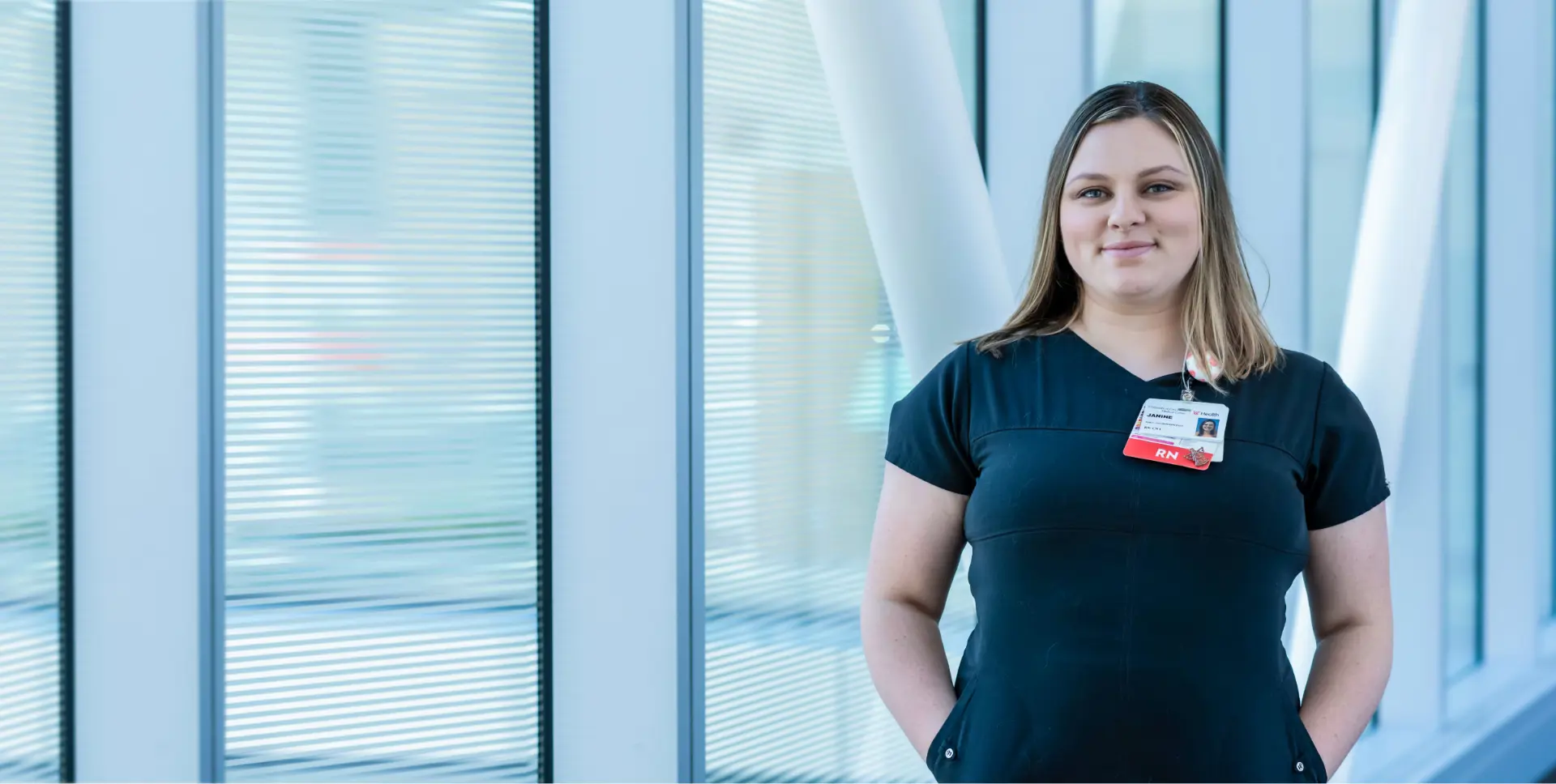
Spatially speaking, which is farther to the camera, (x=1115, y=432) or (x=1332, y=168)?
(x=1332, y=168)

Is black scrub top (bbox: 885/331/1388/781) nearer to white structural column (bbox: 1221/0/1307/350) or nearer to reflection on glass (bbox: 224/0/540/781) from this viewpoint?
reflection on glass (bbox: 224/0/540/781)

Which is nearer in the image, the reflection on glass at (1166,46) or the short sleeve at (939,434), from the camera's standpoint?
the short sleeve at (939,434)

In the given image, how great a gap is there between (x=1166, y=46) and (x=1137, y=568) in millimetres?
3486

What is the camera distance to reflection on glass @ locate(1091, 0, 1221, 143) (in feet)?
14.6

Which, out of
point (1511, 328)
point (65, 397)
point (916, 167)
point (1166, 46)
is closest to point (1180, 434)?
point (916, 167)

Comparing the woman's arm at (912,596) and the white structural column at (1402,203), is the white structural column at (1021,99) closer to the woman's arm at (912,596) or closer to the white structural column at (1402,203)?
the white structural column at (1402,203)

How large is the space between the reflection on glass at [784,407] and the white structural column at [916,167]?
451 millimetres

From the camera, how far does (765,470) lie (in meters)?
3.28

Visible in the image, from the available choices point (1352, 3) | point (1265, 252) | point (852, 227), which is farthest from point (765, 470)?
point (1352, 3)

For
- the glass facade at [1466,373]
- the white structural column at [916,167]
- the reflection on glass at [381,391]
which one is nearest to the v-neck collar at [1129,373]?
the white structural column at [916,167]

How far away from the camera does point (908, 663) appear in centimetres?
206

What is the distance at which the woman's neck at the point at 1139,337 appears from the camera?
1961 mm

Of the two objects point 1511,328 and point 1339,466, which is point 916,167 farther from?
point 1511,328

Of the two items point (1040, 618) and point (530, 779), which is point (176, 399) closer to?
point (530, 779)
